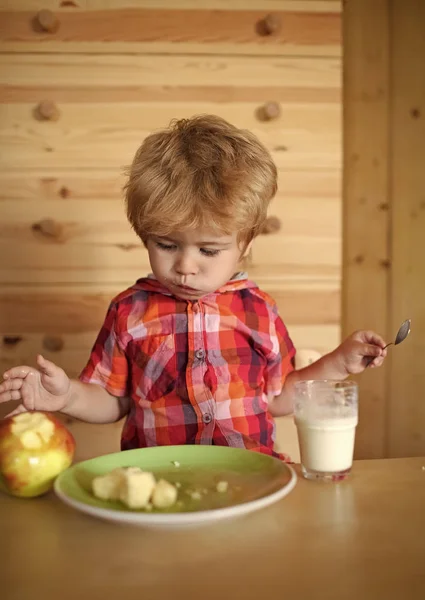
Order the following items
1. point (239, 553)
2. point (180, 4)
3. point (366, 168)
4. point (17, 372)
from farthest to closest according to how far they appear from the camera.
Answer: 1. point (366, 168)
2. point (180, 4)
3. point (17, 372)
4. point (239, 553)

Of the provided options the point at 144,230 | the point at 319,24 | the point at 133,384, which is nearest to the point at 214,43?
the point at 319,24

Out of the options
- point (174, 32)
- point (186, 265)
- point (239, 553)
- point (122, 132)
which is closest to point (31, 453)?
point (239, 553)

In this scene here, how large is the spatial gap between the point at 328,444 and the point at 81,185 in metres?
1.06

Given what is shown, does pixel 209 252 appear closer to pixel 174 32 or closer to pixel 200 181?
pixel 200 181

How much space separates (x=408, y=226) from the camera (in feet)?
7.38

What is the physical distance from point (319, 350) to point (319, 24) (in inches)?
32.8

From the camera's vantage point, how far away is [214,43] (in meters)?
1.72

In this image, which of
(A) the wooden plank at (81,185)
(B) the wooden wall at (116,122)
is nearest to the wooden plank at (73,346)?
(B) the wooden wall at (116,122)

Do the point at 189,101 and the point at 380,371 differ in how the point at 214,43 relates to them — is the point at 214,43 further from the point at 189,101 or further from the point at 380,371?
the point at 380,371

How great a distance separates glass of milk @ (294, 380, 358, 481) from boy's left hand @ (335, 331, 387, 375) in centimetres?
19

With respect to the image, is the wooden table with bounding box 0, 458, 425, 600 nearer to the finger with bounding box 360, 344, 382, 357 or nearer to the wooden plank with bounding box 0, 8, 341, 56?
the finger with bounding box 360, 344, 382, 357

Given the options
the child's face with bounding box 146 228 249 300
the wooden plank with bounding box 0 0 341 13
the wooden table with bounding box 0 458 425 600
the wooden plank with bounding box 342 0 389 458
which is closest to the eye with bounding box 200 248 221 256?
the child's face with bounding box 146 228 249 300

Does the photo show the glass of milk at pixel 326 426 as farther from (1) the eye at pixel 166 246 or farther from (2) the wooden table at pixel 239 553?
(1) the eye at pixel 166 246

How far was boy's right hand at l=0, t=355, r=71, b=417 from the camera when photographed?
1.04 meters
